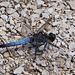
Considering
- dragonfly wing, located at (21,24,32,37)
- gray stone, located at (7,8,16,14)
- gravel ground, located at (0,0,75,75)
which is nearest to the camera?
gravel ground, located at (0,0,75,75)

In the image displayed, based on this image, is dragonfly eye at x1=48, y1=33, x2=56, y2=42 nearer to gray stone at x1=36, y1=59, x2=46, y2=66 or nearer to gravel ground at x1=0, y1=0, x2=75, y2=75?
gravel ground at x1=0, y1=0, x2=75, y2=75

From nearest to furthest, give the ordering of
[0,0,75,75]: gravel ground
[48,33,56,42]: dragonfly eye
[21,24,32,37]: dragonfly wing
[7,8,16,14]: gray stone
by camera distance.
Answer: [0,0,75,75]: gravel ground < [48,33,56,42]: dragonfly eye < [21,24,32,37]: dragonfly wing < [7,8,16,14]: gray stone

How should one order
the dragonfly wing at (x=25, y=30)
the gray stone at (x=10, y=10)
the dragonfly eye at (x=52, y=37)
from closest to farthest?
the dragonfly eye at (x=52, y=37)
the dragonfly wing at (x=25, y=30)
the gray stone at (x=10, y=10)

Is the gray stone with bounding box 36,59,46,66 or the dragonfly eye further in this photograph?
the dragonfly eye

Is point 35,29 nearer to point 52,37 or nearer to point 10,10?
point 52,37

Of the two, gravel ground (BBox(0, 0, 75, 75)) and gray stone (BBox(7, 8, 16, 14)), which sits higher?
gray stone (BBox(7, 8, 16, 14))

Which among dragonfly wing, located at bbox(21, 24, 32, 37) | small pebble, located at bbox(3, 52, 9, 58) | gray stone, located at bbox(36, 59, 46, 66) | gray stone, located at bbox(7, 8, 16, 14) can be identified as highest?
gray stone, located at bbox(7, 8, 16, 14)

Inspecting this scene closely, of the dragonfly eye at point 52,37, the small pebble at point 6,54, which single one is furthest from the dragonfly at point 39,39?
the small pebble at point 6,54

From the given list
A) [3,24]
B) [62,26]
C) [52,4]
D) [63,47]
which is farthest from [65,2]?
[3,24]

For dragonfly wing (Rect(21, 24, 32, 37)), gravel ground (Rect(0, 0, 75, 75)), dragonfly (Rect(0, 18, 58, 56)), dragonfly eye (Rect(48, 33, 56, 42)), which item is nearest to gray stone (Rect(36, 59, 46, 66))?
gravel ground (Rect(0, 0, 75, 75))

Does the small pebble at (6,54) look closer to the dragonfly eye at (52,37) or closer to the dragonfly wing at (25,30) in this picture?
the dragonfly wing at (25,30)
